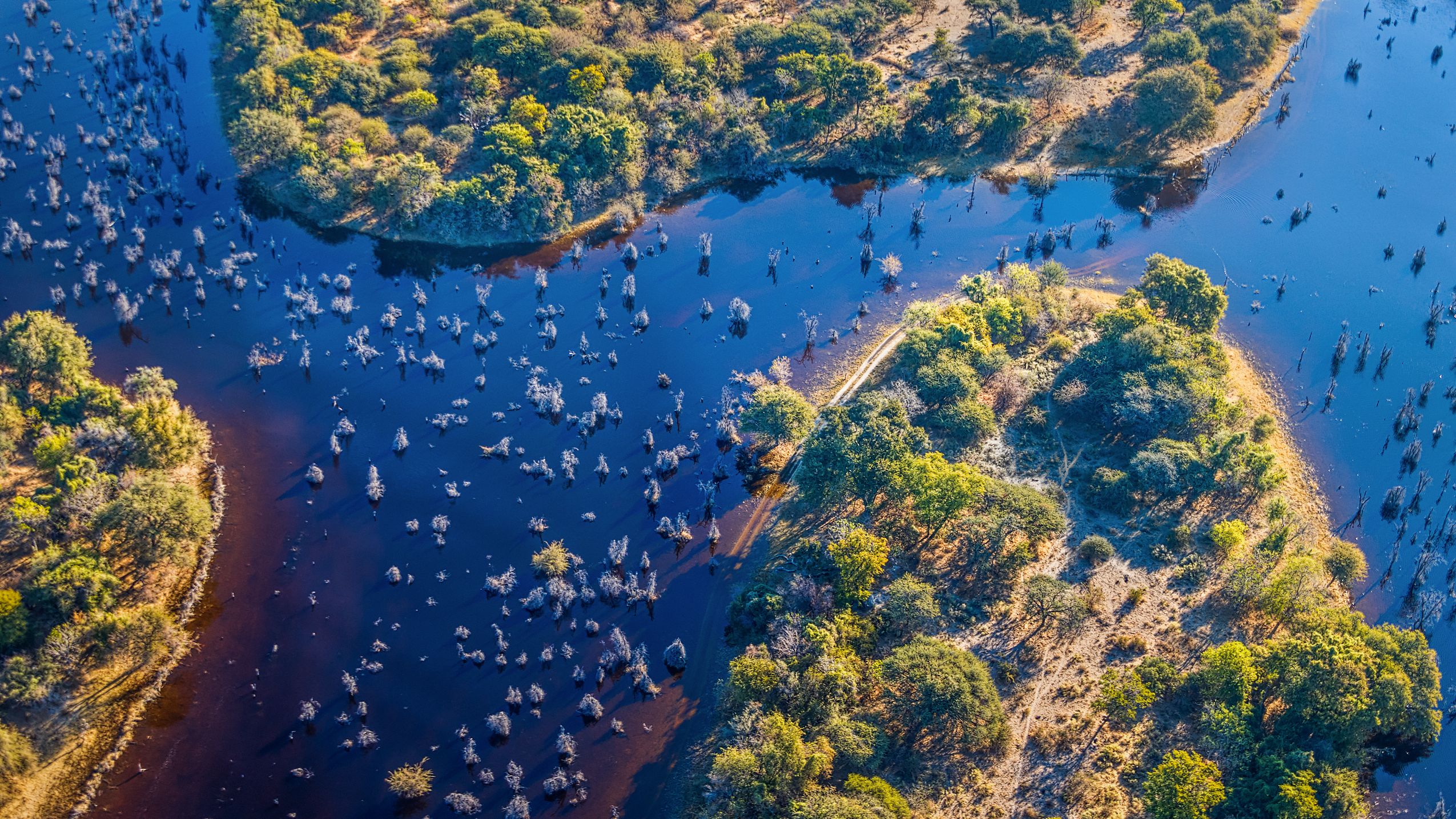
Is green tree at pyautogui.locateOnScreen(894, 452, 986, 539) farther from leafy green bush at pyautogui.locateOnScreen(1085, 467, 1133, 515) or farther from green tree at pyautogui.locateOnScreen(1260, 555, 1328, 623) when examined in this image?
green tree at pyautogui.locateOnScreen(1260, 555, 1328, 623)

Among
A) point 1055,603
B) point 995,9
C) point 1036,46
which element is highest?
point 995,9

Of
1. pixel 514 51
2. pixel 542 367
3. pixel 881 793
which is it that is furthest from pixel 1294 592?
pixel 514 51

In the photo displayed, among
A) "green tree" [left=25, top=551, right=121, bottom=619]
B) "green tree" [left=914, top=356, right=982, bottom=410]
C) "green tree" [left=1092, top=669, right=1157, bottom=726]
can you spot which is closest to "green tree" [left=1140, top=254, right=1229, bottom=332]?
"green tree" [left=914, top=356, right=982, bottom=410]

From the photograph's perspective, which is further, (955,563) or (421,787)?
(955,563)

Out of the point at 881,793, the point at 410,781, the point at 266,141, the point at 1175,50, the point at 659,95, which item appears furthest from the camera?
the point at 1175,50

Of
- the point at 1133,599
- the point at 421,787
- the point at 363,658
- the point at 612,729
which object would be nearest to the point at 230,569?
the point at 363,658

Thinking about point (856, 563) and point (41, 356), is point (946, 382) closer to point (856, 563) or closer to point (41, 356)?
point (856, 563)

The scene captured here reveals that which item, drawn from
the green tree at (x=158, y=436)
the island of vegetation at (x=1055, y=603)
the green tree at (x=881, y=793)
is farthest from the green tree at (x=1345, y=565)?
the green tree at (x=158, y=436)

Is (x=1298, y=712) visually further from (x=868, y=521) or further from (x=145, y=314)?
(x=145, y=314)
